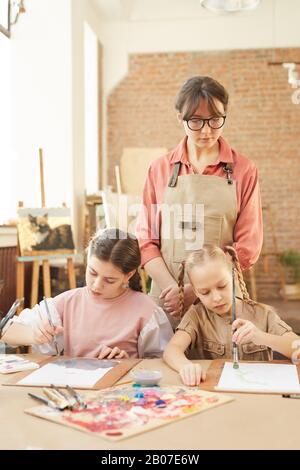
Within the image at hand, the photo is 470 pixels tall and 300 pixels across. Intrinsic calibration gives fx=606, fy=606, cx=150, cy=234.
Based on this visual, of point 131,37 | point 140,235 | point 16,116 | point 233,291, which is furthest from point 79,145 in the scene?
point 233,291

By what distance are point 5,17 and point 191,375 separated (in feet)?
13.3

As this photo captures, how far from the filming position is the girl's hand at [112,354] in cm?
193

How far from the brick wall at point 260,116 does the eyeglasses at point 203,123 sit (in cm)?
544

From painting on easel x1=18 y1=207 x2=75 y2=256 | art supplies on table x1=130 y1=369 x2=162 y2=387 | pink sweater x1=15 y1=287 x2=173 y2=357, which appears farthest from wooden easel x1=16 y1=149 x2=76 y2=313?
art supplies on table x1=130 y1=369 x2=162 y2=387

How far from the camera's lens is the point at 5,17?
4801 mm

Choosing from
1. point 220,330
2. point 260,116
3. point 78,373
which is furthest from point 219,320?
point 260,116

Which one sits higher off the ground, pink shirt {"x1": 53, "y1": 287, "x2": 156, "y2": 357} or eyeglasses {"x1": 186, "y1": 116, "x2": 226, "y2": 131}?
eyeglasses {"x1": 186, "y1": 116, "x2": 226, "y2": 131}

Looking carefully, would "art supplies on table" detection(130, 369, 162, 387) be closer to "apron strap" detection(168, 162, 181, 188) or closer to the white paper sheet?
the white paper sheet

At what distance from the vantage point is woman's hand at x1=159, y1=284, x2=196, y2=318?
212cm

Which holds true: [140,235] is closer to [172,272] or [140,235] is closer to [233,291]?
[172,272]

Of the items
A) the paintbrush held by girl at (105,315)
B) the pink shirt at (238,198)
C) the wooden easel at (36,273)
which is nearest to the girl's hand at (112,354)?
the paintbrush held by girl at (105,315)

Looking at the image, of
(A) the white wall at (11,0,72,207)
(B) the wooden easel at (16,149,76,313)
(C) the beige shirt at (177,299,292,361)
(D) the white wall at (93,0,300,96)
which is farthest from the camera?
(D) the white wall at (93,0,300,96)

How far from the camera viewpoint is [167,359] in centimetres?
183

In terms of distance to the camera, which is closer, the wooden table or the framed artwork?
the wooden table
